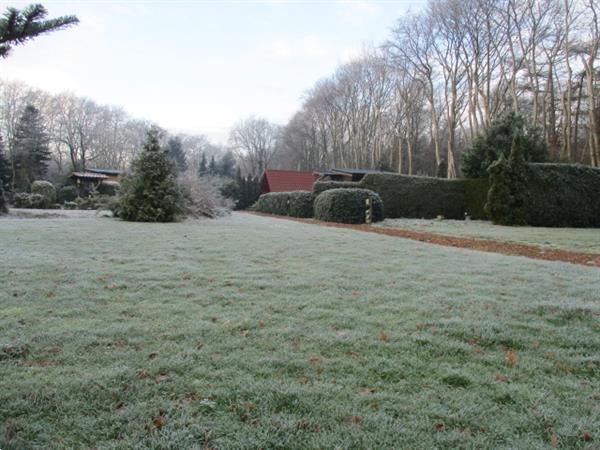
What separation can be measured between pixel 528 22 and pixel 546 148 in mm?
11200

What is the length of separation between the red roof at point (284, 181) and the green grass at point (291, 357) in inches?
1066

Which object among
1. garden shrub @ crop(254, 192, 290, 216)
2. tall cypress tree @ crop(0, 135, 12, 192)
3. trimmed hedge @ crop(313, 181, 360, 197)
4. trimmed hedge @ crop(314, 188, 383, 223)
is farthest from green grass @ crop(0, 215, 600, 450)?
tall cypress tree @ crop(0, 135, 12, 192)

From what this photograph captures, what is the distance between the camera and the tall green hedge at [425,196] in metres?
16.9

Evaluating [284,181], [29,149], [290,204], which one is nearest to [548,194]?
[290,204]

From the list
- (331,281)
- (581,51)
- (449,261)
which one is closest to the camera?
(331,281)

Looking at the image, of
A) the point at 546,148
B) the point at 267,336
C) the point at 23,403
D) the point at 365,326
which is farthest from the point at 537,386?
the point at 546,148

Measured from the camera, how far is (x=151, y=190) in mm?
12727

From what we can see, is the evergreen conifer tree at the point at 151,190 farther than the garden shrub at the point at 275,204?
No

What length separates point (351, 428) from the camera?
1859 millimetres

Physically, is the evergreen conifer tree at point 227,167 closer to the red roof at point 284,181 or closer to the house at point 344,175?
the red roof at point 284,181

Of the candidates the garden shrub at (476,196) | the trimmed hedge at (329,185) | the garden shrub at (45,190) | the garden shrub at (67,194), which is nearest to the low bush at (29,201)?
the garden shrub at (45,190)

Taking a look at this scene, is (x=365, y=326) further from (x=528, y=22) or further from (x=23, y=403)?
(x=528, y=22)

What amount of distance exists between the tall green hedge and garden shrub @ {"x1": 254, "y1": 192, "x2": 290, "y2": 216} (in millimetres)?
6823

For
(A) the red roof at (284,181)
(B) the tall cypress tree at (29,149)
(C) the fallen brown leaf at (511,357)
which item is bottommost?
(C) the fallen brown leaf at (511,357)
